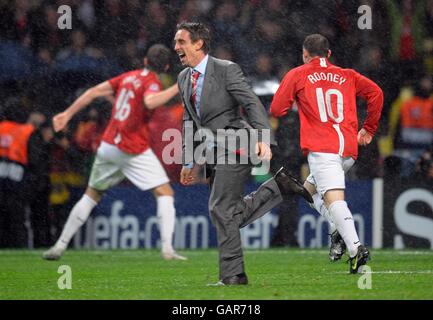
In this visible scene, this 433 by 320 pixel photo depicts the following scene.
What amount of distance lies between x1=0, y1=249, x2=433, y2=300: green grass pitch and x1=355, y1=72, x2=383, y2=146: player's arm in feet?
3.94

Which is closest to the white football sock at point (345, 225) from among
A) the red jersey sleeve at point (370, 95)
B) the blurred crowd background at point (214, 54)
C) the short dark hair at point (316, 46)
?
the red jersey sleeve at point (370, 95)

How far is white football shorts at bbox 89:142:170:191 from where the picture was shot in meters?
13.1

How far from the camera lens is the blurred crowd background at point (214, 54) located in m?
15.6

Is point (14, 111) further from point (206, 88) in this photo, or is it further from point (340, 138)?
point (206, 88)

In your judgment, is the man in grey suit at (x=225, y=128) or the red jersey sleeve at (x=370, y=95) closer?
the man in grey suit at (x=225, y=128)

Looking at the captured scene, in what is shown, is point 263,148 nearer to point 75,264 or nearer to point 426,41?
point 75,264

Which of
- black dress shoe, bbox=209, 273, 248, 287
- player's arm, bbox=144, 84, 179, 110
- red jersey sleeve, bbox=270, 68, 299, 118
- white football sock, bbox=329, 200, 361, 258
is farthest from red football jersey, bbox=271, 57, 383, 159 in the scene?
player's arm, bbox=144, 84, 179, 110

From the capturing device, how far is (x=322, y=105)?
999 cm

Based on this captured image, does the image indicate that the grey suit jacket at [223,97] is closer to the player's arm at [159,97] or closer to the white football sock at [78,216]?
the player's arm at [159,97]

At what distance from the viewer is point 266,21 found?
54.2ft

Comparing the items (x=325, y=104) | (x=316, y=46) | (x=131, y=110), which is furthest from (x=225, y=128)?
(x=131, y=110)

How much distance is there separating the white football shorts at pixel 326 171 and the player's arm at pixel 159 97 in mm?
3125

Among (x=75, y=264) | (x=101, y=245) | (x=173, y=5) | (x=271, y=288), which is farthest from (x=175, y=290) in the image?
(x=173, y=5)

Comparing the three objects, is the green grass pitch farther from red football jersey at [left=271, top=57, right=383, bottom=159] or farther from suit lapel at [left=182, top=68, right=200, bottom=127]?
suit lapel at [left=182, top=68, right=200, bottom=127]
